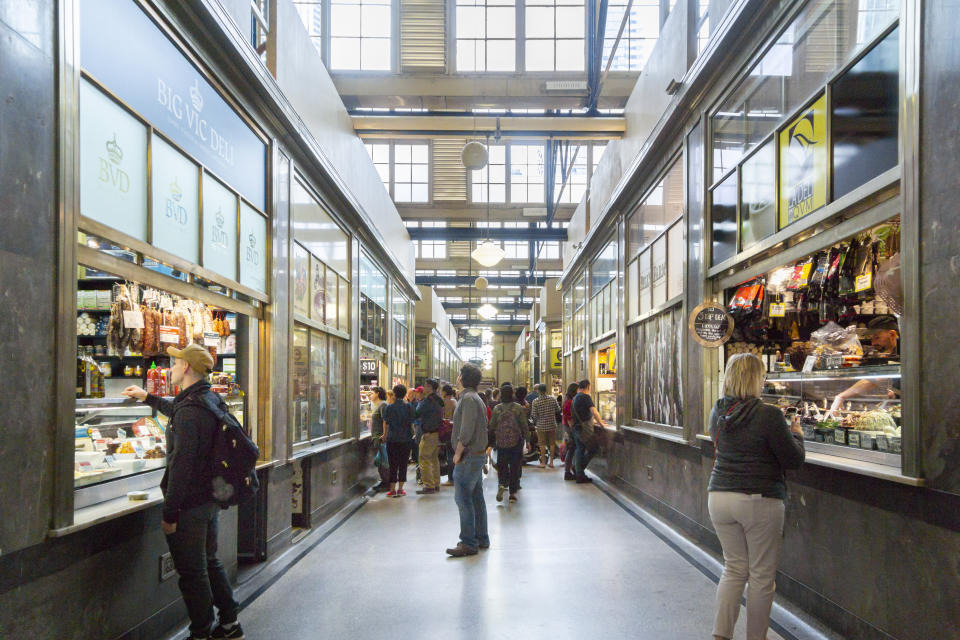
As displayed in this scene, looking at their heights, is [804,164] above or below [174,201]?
above

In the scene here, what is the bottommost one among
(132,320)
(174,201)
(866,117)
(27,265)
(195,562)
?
(195,562)

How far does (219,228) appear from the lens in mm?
4820

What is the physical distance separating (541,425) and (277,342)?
23.8 feet

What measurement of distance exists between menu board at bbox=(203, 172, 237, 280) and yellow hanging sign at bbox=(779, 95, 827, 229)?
13.1ft

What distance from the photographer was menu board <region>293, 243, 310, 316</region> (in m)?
6.62

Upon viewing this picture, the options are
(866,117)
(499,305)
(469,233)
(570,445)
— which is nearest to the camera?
(866,117)

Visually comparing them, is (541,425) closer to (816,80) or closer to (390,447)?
(390,447)

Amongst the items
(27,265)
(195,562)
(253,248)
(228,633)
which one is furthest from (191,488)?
(253,248)

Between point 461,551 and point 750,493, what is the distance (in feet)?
10.2

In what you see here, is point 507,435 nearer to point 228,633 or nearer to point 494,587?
point 494,587

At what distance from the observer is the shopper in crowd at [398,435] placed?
891 cm

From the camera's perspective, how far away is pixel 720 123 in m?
6.03

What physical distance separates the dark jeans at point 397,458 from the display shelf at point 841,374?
5.26m

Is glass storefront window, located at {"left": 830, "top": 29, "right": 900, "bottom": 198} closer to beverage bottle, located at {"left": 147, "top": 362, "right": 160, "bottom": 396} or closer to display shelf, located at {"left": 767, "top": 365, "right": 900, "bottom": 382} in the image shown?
display shelf, located at {"left": 767, "top": 365, "right": 900, "bottom": 382}
